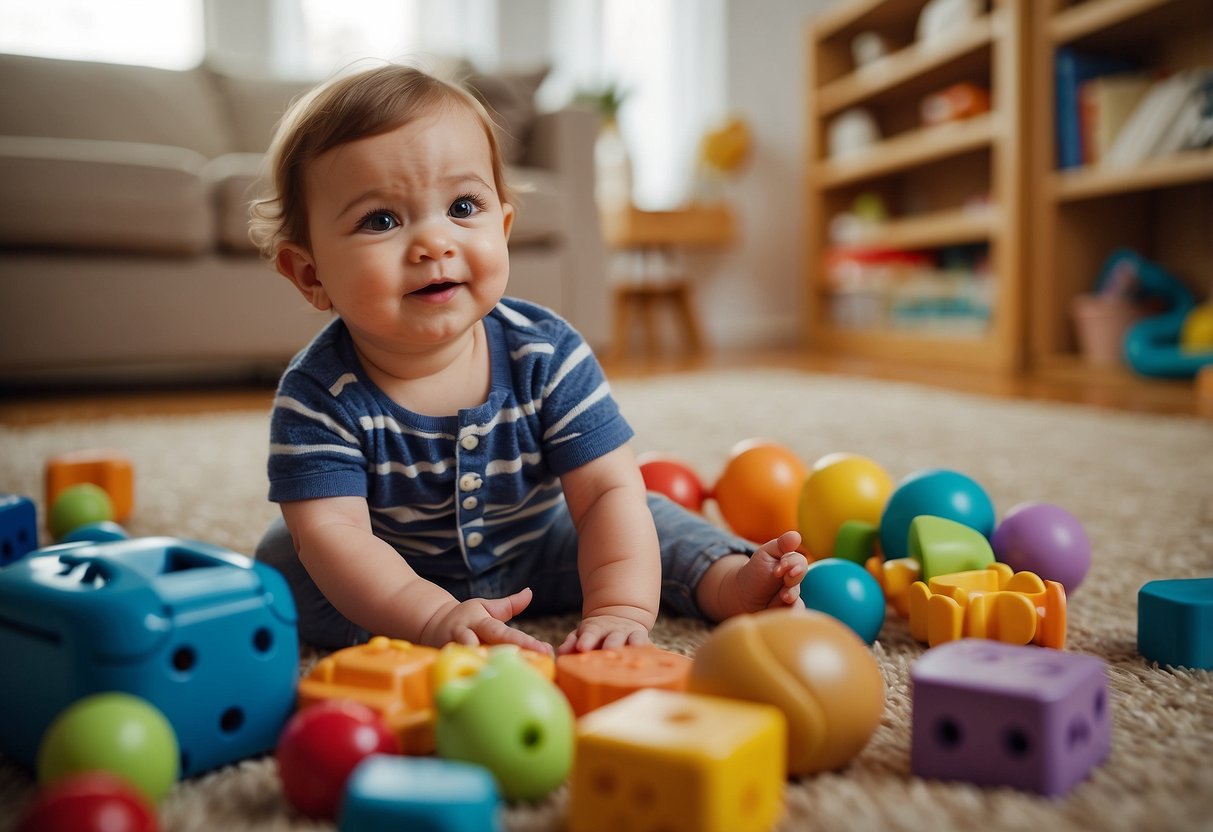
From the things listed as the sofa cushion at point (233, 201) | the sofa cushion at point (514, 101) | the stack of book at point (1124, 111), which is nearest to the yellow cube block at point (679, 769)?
the sofa cushion at point (233, 201)

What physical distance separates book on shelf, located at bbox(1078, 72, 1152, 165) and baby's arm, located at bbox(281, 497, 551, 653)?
241 centimetres

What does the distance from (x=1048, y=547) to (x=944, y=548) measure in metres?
0.09

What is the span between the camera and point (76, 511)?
1.12m

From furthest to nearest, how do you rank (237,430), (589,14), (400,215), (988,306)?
1. (589,14)
2. (988,306)
3. (237,430)
4. (400,215)

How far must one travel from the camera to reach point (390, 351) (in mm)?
813

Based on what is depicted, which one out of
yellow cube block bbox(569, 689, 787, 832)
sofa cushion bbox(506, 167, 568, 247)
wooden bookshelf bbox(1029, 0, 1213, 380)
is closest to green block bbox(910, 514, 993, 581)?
yellow cube block bbox(569, 689, 787, 832)

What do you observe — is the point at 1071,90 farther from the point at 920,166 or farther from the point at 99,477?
the point at 99,477

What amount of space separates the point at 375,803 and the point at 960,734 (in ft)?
0.89

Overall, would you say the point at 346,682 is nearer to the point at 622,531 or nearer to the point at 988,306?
the point at 622,531

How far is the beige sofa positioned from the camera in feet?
8.00

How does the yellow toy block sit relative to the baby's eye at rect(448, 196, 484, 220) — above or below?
below

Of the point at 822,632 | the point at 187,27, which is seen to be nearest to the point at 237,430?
the point at 822,632

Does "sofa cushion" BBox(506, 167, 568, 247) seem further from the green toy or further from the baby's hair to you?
the green toy

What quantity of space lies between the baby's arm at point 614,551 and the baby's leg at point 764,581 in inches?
1.9
